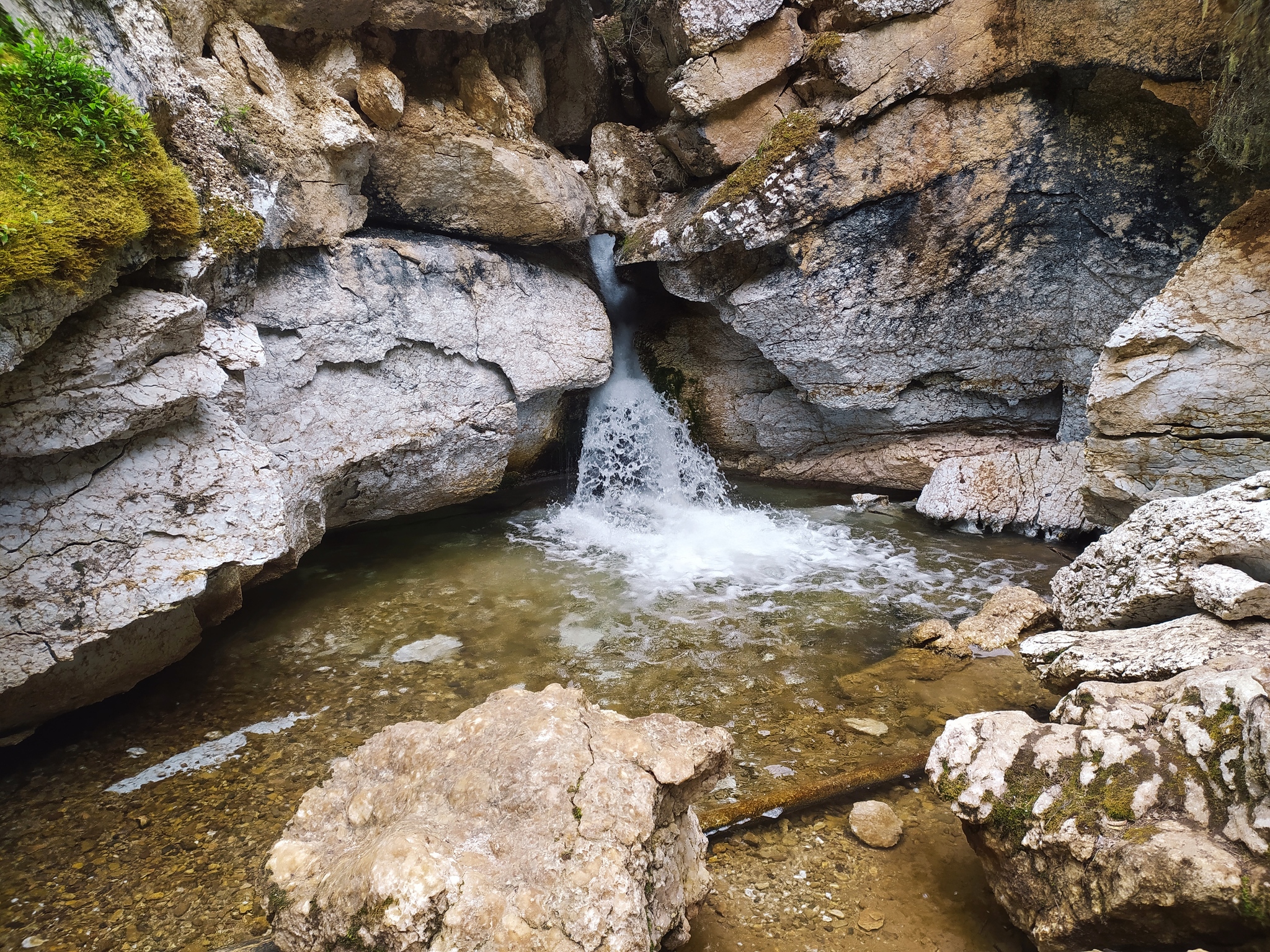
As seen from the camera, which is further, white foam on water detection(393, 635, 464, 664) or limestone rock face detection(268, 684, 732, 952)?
white foam on water detection(393, 635, 464, 664)

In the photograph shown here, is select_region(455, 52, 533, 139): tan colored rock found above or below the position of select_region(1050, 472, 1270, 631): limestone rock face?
above

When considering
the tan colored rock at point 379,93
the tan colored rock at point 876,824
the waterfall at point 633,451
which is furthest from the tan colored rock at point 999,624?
the tan colored rock at point 379,93

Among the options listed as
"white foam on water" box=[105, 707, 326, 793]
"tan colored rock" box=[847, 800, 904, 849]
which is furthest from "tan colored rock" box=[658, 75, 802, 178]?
"white foam on water" box=[105, 707, 326, 793]

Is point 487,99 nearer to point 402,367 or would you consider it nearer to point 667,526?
point 402,367

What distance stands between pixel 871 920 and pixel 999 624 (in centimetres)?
318

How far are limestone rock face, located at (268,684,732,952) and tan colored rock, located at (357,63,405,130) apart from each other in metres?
5.82

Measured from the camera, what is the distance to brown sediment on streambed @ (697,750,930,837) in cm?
307

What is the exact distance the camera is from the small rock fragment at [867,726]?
3.85 metres

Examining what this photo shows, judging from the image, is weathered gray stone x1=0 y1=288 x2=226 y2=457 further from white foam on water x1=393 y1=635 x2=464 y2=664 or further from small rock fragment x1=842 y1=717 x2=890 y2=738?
small rock fragment x1=842 y1=717 x2=890 y2=738

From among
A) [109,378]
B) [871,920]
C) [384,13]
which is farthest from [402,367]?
[871,920]

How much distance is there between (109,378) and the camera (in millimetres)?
3697

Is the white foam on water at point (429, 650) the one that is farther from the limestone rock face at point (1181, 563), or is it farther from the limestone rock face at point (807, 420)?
the limestone rock face at point (807, 420)

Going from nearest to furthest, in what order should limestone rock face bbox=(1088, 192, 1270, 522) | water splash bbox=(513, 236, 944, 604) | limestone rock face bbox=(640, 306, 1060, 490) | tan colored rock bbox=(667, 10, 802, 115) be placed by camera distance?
limestone rock face bbox=(1088, 192, 1270, 522) < water splash bbox=(513, 236, 944, 604) < tan colored rock bbox=(667, 10, 802, 115) < limestone rock face bbox=(640, 306, 1060, 490)

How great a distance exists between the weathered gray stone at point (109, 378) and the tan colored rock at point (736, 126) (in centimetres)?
563
